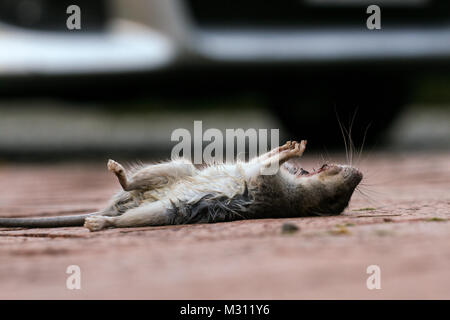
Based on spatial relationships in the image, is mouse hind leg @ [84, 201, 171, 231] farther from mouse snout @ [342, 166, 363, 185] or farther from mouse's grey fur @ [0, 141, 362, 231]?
mouse snout @ [342, 166, 363, 185]

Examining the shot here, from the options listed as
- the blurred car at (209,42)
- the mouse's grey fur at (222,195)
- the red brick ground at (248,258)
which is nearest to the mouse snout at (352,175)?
the mouse's grey fur at (222,195)

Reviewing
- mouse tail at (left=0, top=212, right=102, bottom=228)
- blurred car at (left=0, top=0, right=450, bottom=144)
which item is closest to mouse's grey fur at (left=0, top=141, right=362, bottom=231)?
mouse tail at (left=0, top=212, right=102, bottom=228)

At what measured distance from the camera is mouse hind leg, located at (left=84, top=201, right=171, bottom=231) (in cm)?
253

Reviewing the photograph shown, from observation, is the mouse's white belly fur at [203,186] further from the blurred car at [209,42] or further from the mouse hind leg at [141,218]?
the blurred car at [209,42]

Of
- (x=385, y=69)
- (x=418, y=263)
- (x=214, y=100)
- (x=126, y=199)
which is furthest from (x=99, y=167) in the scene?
(x=214, y=100)

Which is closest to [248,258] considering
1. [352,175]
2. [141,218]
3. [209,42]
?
[141,218]

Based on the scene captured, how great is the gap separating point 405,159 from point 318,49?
85cm

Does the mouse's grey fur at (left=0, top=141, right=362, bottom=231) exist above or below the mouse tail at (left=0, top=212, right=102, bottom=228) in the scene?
above

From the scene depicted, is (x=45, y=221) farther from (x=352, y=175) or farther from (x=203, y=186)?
(x=352, y=175)

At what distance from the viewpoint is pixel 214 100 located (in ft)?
40.7

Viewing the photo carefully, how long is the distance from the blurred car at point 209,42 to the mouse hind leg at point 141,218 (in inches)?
92.4

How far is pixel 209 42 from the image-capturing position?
498cm

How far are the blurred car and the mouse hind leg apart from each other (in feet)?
7.70

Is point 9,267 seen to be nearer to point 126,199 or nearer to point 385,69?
point 126,199
